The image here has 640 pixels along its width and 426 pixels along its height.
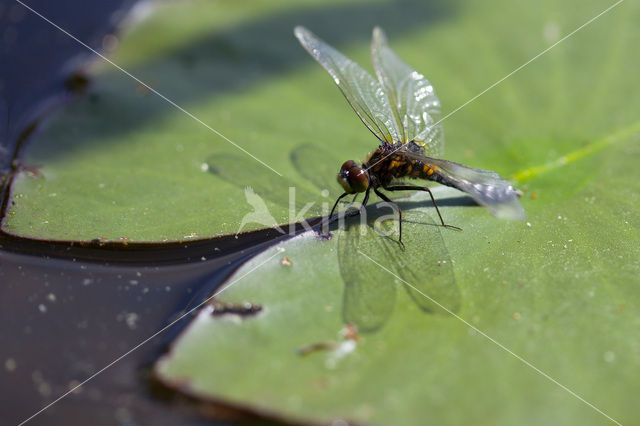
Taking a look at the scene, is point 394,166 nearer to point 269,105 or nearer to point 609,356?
point 269,105

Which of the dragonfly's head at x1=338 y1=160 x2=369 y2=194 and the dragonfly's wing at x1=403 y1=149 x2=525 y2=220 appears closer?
the dragonfly's wing at x1=403 y1=149 x2=525 y2=220

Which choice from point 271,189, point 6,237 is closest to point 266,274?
point 271,189

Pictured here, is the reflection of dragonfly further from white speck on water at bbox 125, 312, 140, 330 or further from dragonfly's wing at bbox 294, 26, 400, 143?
white speck on water at bbox 125, 312, 140, 330

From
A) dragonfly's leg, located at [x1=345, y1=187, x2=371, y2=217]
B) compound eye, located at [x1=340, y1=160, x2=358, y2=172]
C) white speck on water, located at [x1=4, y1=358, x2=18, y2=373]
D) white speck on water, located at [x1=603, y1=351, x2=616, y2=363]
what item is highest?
compound eye, located at [x1=340, y1=160, x2=358, y2=172]

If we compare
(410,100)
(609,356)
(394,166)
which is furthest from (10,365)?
(410,100)

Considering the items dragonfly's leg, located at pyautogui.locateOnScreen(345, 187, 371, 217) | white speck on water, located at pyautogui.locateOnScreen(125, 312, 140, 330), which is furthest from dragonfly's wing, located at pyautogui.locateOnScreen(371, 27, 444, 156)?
white speck on water, located at pyautogui.locateOnScreen(125, 312, 140, 330)

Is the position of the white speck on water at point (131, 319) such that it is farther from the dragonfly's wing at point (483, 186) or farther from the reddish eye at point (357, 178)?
the dragonfly's wing at point (483, 186)
